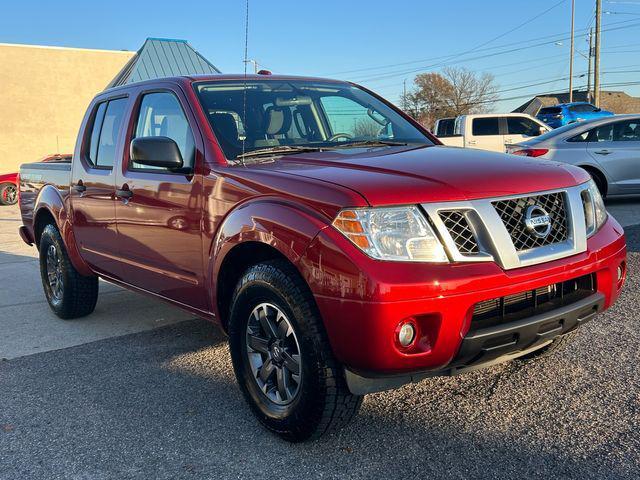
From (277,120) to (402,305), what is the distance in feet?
6.07

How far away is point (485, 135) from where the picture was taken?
1717 centimetres

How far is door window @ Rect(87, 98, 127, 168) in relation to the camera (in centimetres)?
451

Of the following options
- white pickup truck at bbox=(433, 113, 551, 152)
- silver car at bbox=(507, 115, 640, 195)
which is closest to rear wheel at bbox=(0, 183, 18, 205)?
white pickup truck at bbox=(433, 113, 551, 152)

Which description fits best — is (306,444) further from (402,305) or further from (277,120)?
(277,120)

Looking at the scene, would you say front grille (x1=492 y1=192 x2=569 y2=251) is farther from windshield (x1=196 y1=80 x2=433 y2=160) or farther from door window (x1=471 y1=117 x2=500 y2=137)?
door window (x1=471 y1=117 x2=500 y2=137)

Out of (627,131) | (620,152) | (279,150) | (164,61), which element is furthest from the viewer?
(164,61)

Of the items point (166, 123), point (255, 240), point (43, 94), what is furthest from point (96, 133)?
point (43, 94)

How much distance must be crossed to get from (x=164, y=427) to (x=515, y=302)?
188cm

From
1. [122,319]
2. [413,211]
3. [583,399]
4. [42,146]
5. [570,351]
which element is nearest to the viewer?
[413,211]

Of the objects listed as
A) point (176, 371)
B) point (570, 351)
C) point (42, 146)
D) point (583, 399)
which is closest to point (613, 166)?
point (570, 351)

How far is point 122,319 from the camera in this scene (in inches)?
215

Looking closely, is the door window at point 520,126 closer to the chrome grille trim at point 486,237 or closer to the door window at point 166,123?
the door window at point 166,123

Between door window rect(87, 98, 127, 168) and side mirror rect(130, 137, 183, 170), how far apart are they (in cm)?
A: 102

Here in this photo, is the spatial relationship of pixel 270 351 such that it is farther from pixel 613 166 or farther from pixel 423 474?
pixel 613 166
